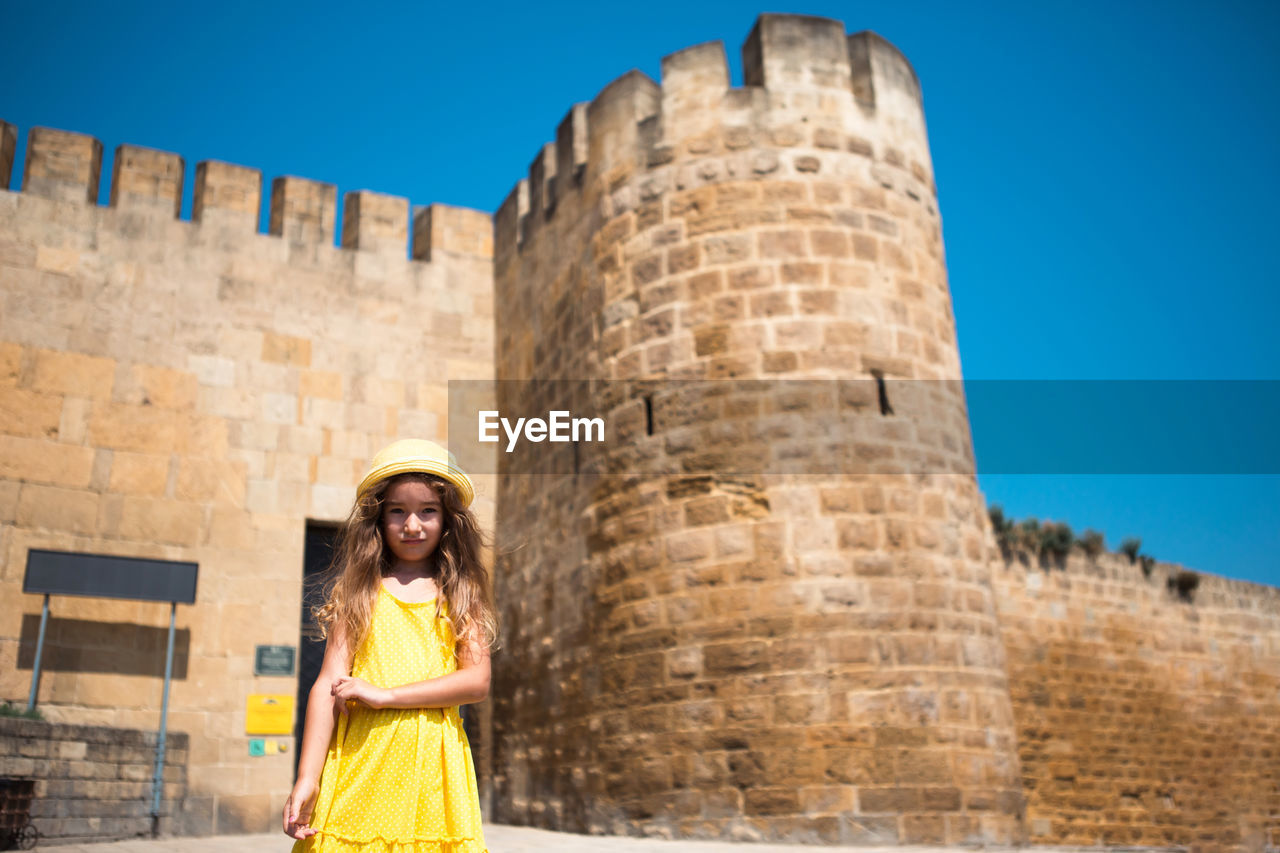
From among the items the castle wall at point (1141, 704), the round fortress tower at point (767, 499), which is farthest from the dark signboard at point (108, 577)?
the castle wall at point (1141, 704)

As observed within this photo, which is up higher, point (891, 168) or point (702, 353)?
point (891, 168)

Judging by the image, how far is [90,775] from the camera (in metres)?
7.02

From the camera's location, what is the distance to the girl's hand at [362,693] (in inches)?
85.8

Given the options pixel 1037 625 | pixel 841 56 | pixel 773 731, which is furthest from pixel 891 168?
pixel 1037 625

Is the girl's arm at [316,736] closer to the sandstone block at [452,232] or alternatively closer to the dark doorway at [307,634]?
the dark doorway at [307,634]

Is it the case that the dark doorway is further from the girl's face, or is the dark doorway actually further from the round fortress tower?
the girl's face

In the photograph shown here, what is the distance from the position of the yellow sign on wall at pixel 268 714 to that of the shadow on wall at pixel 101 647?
0.55m

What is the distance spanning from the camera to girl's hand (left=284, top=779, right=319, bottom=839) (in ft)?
7.00

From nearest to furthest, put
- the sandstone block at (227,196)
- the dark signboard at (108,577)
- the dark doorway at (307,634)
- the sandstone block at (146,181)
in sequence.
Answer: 1. the dark signboard at (108,577)
2. the dark doorway at (307,634)
3. the sandstone block at (146,181)
4. the sandstone block at (227,196)

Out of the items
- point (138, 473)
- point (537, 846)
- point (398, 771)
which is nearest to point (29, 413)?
point (138, 473)

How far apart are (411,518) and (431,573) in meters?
0.15

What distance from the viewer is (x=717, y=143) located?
7371mm

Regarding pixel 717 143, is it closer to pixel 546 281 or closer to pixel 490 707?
pixel 546 281

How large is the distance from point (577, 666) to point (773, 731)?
1812 millimetres
